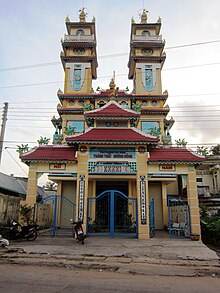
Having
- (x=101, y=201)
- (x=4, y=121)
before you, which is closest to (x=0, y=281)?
(x=101, y=201)

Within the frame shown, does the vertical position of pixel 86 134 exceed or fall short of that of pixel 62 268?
it exceeds it

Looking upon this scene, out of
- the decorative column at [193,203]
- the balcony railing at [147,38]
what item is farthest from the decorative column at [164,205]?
the balcony railing at [147,38]

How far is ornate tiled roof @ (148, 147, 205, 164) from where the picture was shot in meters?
12.6

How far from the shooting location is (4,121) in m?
14.7

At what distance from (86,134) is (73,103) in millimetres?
9148

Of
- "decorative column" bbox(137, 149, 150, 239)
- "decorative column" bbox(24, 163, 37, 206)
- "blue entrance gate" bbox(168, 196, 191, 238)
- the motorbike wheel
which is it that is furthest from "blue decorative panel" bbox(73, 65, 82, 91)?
the motorbike wheel

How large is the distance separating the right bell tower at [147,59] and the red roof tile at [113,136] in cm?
965

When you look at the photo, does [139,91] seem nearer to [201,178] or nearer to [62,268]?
[201,178]

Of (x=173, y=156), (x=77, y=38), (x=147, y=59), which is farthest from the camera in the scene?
(x=77, y=38)

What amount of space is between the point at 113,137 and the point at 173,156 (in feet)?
10.8

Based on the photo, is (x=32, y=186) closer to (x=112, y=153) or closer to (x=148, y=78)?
(x=112, y=153)

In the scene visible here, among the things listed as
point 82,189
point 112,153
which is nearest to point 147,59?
point 112,153

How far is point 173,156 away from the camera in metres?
12.8

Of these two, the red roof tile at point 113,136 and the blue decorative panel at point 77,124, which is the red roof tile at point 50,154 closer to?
the red roof tile at point 113,136
